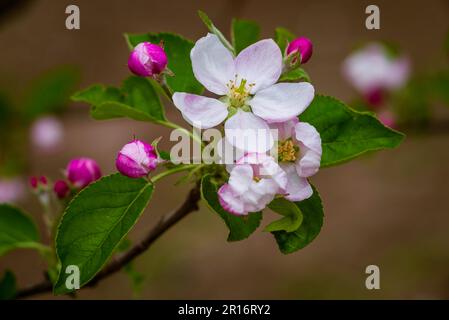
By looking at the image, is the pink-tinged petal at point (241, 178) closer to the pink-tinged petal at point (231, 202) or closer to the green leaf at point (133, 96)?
the pink-tinged petal at point (231, 202)

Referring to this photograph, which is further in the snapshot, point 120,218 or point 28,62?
point 28,62

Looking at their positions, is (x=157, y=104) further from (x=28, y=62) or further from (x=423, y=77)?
(x=28, y=62)

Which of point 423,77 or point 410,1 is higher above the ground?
point 410,1

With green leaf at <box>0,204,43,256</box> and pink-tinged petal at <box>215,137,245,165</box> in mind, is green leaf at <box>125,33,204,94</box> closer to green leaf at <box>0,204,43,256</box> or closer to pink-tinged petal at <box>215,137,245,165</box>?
pink-tinged petal at <box>215,137,245,165</box>

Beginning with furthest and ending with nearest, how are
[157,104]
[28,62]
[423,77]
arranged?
1. [28,62]
2. [423,77]
3. [157,104]

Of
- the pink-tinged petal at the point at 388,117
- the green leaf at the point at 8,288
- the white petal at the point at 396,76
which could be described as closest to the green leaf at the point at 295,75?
the green leaf at the point at 8,288

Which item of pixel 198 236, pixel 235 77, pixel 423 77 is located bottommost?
pixel 235 77

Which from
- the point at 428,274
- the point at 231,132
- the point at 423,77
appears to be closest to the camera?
the point at 231,132

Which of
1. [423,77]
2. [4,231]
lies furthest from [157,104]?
[423,77]
